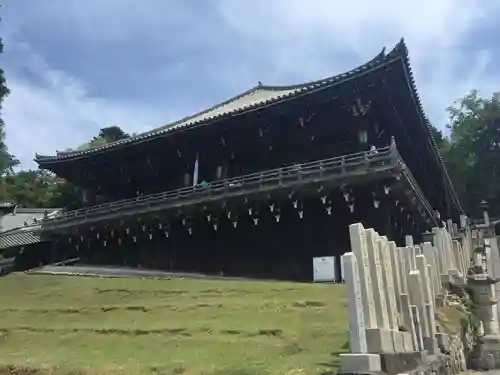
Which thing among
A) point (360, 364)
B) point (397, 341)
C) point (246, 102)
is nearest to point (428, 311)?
point (397, 341)

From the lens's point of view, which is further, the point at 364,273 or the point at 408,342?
the point at 408,342

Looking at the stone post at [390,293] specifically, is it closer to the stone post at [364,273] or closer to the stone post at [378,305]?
the stone post at [378,305]

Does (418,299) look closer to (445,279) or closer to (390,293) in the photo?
(390,293)

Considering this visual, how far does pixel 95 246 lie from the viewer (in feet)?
103

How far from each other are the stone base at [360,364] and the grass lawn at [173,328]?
2.34 ft

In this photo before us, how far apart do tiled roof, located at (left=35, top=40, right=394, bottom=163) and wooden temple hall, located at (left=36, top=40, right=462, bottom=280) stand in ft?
0.32

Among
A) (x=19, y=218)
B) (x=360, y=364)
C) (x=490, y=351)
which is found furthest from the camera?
(x=19, y=218)

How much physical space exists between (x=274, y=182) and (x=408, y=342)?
15.6 metres

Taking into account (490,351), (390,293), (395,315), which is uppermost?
(390,293)

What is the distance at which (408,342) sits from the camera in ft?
27.3

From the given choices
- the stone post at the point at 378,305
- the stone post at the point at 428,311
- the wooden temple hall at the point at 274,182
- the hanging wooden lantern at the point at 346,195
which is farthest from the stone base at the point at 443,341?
the hanging wooden lantern at the point at 346,195

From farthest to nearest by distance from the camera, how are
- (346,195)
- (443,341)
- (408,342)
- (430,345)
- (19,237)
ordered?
(19,237) → (346,195) → (443,341) → (430,345) → (408,342)

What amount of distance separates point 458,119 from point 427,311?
5691cm

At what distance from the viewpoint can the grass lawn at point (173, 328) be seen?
8.52m
